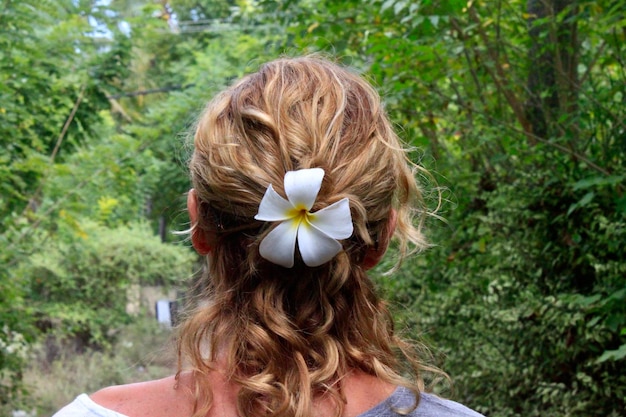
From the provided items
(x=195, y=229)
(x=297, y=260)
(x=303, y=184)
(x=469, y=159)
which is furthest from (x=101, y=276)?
(x=303, y=184)

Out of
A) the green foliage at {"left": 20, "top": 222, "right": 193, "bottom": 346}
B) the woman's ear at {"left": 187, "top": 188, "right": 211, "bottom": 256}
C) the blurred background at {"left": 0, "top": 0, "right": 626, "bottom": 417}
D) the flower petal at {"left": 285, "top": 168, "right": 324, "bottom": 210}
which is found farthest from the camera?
the green foliage at {"left": 20, "top": 222, "right": 193, "bottom": 346}

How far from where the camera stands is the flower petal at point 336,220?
4.32ft

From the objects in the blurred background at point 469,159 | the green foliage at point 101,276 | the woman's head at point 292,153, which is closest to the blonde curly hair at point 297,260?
the woman's head at point 292,153

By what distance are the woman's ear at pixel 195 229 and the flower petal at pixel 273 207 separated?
18cm

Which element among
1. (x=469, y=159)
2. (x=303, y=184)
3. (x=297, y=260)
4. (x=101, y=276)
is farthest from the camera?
(x=101, y=276)

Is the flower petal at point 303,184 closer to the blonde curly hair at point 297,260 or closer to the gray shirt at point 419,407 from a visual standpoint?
the blonde curly hair at point 297,260

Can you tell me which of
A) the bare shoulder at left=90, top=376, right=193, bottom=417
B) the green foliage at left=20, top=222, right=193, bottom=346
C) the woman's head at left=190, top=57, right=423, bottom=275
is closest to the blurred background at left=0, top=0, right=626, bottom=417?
the woman's head at left=190, top=57, right=423, bottom=275

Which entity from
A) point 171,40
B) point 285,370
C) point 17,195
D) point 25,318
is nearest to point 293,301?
point 285,370

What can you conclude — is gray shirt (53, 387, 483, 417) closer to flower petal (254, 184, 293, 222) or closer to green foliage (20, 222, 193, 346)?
flower petal (254, 184, 293, 222)

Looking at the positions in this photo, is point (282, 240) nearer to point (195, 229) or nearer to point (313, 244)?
point (313, 244)

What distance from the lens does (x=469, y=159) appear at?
539 centimetres

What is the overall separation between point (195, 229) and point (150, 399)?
300mm

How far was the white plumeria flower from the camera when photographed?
4.26 ft

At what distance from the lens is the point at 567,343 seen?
4.09 metres
